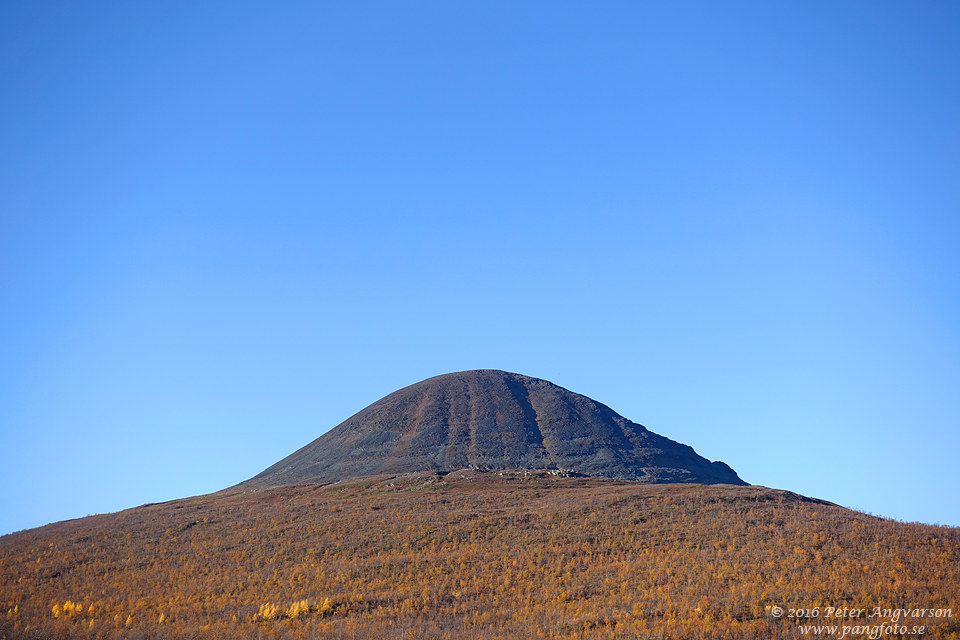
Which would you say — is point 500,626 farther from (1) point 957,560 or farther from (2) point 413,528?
(1) point 957,560

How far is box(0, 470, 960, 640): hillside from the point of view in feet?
77.3

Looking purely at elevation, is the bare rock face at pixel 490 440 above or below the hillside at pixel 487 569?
above

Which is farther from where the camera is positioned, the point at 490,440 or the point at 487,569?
the point at 490,440

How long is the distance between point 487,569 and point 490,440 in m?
53.5

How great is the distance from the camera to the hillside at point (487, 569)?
2356 cm

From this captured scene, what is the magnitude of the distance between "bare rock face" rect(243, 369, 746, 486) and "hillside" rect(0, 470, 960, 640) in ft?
87.9

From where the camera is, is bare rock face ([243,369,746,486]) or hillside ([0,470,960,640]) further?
bare rock face ([243,369,746,486])

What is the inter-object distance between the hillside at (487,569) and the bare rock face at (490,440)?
26.8m

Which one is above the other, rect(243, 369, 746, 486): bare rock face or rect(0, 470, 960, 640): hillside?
rect(243, 369, 746, 486): bare rock face

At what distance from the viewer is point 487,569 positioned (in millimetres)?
30734

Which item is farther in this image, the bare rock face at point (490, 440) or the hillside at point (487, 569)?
the bare rock face at point (490, 440)

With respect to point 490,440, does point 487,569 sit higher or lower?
lower

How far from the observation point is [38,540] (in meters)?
45.9

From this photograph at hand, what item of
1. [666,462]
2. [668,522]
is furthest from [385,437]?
[668,522]
